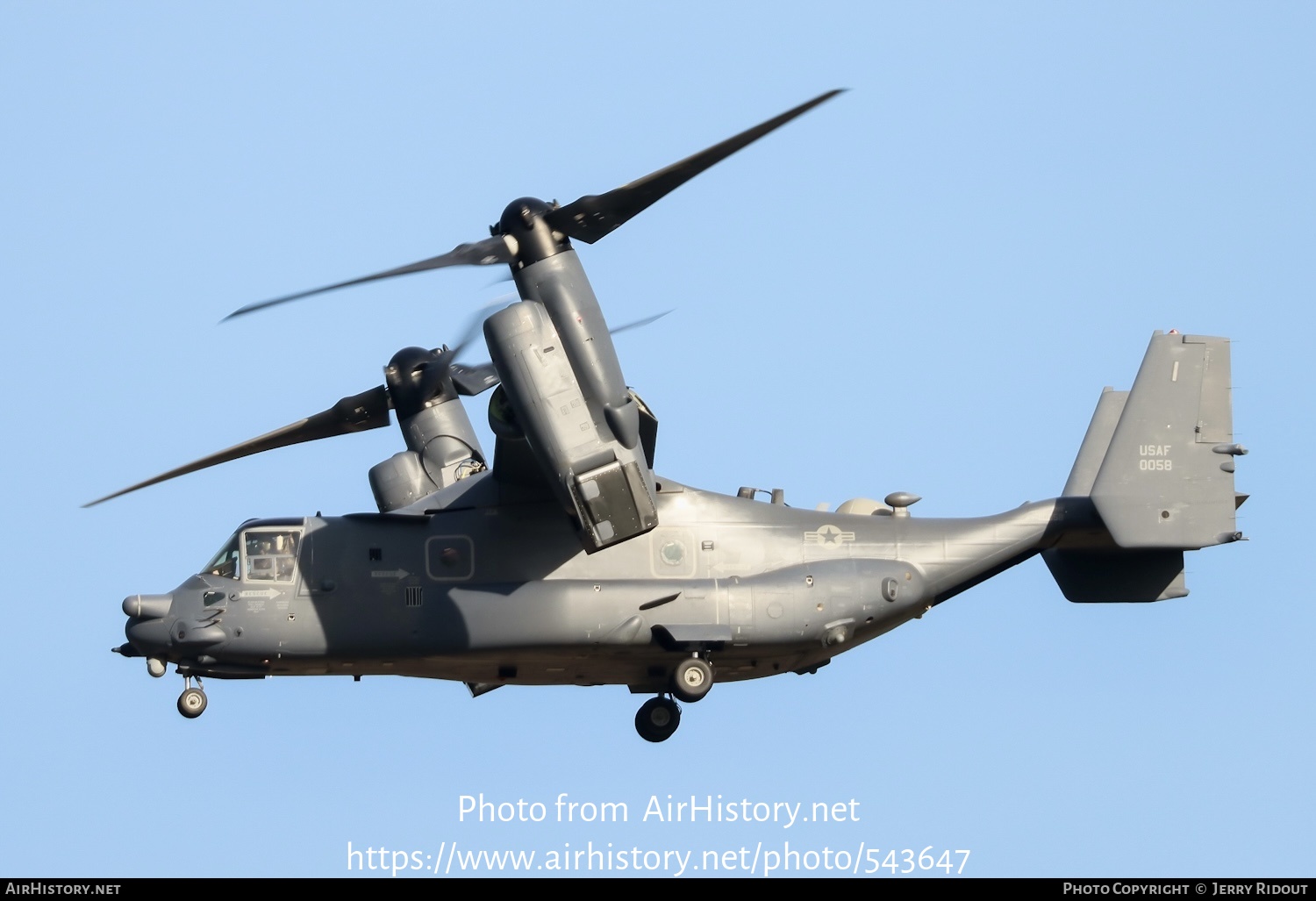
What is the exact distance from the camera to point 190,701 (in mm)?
24031

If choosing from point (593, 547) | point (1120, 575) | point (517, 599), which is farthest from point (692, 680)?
point (1120, 575)

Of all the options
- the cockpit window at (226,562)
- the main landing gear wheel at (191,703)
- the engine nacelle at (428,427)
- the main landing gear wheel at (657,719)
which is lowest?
the main landing gear wheel at (657,719)

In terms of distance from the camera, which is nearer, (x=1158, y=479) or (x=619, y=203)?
(x=619, y=203)

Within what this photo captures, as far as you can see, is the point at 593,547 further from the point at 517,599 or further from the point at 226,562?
the point at 226,562

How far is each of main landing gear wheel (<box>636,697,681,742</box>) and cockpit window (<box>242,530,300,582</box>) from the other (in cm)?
419

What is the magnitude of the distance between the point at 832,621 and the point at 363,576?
5.03 m

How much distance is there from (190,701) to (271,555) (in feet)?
5.77

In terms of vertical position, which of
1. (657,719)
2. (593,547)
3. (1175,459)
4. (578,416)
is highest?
(578,416)

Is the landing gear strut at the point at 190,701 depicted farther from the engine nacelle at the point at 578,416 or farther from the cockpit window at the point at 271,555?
the engine nacelle at the point at 578,416

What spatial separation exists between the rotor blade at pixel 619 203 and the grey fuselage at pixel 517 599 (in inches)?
122

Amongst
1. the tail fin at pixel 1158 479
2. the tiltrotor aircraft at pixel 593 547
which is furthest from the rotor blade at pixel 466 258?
the tail fin at pixel 1158 479

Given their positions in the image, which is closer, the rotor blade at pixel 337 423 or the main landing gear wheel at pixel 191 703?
the main landing gear wheel at pixel 191 703

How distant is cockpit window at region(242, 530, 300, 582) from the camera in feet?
78.9

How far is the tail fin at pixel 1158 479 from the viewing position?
25188 millimetres
